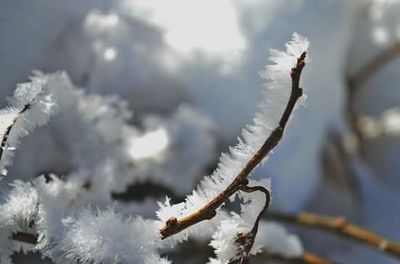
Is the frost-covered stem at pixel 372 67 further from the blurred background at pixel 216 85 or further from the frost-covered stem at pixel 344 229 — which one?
the frost-covered stem at pixel 344 229

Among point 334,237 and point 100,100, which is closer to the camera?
point 100,100

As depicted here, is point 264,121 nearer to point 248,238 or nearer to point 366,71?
point 248,238

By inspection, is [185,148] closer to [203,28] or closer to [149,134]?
[149,134]

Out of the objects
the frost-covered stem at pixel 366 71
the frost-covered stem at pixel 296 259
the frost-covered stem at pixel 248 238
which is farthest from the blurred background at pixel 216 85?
the frost-covered stem at pixel 248 238

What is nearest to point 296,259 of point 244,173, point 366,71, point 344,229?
point 344,229

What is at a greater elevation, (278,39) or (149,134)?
(278,39)

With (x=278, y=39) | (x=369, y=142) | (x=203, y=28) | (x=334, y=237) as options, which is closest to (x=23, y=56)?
(x=203, y=28)
